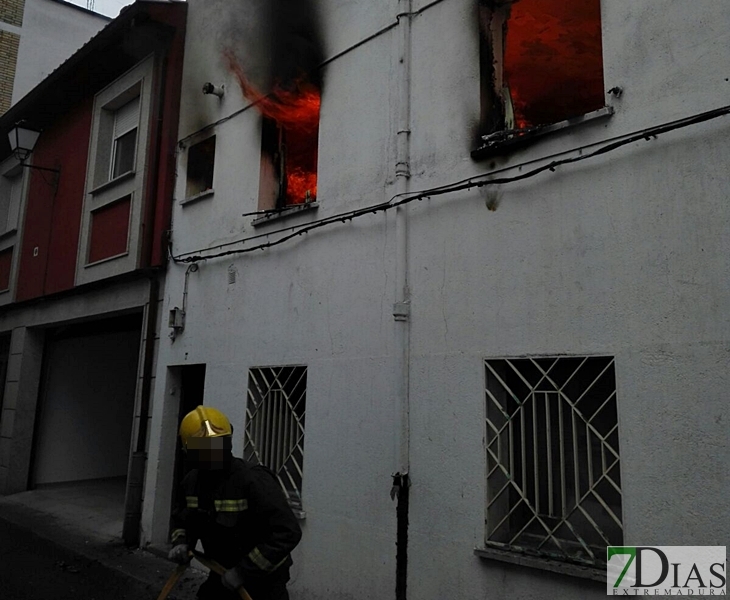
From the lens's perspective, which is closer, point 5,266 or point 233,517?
point 233,517

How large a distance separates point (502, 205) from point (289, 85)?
345 cm

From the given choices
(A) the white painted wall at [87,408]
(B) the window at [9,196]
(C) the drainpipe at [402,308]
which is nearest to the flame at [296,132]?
(C) the drainpipe at [402,308]

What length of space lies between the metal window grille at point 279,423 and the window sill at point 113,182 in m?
4.20

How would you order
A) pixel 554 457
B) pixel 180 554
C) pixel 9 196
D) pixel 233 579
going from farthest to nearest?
pixel 9 196
pixel 554 457
pixel 180 554
pixel 233 579

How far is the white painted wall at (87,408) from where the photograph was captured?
11.7 metres

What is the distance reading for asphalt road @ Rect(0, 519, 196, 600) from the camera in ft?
21.1

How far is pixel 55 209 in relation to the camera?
11203mm

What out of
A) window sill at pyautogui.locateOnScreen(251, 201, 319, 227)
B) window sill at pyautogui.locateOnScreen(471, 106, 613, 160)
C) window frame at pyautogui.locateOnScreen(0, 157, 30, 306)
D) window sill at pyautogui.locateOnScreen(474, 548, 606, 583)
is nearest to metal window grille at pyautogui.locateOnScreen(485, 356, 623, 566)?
window sill at pyautogui.locateOnScreen(474, 548, 606, 583)

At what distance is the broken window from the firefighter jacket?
5318mm

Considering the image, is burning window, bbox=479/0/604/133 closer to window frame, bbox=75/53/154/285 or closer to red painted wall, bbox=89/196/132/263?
window frame, bbox=75/53/154/285

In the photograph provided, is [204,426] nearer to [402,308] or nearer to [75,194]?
[402,308]

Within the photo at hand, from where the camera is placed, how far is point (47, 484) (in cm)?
1158

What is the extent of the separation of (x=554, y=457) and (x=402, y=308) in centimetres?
171

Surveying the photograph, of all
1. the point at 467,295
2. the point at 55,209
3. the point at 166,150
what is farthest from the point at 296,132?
the point at 55,209
